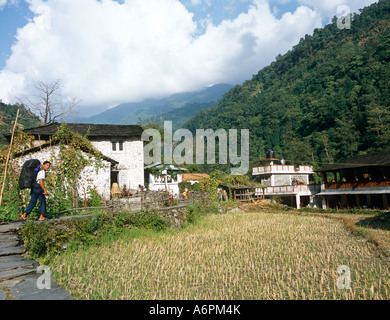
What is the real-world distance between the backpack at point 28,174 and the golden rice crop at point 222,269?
242cm

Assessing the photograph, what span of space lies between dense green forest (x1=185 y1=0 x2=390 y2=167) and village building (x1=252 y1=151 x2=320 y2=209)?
3973mm

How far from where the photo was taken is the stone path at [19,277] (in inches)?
183

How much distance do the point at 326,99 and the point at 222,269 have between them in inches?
2951

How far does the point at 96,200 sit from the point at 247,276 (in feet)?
35.8

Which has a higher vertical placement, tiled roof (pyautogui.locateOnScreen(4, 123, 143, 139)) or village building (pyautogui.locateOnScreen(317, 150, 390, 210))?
tiled roof (pyautogui.locateOnScreen(4, 123, 143, 139))

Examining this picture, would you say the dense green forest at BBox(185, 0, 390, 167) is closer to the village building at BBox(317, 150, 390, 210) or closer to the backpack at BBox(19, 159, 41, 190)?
the village building at BBox(317, 150, 390, 210)

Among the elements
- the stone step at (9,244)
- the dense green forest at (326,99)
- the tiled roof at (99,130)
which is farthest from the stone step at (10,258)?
the dense green forest at (326,99)

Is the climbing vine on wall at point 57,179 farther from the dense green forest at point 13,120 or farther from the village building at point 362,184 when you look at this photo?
the village building at point 362,184

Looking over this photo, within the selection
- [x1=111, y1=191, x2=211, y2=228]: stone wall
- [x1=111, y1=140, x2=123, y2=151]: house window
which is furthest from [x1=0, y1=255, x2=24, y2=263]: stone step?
[x1=111, y1=140, x2=123, y2=151]: house window

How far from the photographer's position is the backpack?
8.52m

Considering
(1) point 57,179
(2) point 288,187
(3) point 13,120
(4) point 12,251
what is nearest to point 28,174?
(4) point 12,251

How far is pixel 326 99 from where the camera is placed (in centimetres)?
7225
